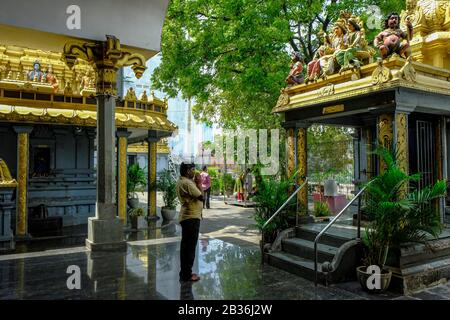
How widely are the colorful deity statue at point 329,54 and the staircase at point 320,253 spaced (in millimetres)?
3210

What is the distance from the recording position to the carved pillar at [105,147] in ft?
26.0

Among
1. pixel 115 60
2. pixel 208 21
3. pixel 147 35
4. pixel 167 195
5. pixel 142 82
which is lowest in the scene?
pixel 167 195

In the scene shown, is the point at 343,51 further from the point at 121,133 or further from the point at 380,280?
the point at 121,133

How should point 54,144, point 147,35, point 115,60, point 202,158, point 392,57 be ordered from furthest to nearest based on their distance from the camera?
1. point 202,158
2. point 54,144
3. point 147,35
4. point 115,60
5. point 392,57

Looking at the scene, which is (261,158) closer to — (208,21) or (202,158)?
(208,21)

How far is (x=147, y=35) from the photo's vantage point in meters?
8.88

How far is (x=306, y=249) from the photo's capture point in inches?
264

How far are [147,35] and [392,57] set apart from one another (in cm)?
569

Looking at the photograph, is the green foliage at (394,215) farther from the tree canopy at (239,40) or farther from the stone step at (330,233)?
the tree canopy at (239,40)

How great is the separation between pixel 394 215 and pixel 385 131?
1.52 metres

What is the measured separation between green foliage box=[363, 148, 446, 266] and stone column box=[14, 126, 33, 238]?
8518mm

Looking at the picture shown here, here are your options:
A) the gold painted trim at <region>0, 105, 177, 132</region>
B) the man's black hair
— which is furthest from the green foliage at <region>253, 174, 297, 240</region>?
the gold painted trim at <region>0, 105, 177, 132</region>

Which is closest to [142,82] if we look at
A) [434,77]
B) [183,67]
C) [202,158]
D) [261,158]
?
[202,158]
